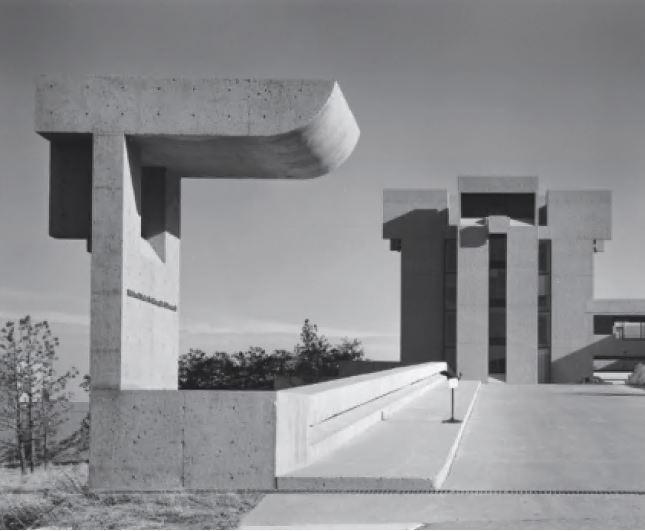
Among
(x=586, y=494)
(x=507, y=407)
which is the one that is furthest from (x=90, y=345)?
(x=507, y=407)

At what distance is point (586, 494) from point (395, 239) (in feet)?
200

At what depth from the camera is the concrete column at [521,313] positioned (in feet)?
208

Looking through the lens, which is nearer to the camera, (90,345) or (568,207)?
(90,345)

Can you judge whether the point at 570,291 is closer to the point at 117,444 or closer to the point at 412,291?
the point at 412,291

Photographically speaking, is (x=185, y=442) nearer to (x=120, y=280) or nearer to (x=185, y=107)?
(x=120, y=280)

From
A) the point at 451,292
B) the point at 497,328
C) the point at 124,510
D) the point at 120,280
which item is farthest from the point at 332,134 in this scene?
the point at 451,292

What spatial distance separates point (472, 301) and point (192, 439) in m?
54.9

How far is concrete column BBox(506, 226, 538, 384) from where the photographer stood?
63.4 metres

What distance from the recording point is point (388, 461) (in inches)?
412

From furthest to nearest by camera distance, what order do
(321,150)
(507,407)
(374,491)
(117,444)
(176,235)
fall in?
(507,407) → (176,235) → (321,150) → (117,444) → (374,491)

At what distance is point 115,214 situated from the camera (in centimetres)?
1045

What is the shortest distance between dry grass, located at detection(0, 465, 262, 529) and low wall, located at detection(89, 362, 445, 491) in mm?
223

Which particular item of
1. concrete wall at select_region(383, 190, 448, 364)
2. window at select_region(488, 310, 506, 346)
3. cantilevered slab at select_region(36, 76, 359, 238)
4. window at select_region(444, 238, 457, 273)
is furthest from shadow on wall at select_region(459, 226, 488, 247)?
cantilevered slab at select_region(36, 76, 359, 238)

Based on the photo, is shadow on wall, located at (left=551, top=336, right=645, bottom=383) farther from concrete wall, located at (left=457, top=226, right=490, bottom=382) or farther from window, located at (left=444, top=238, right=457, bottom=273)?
window, located at (left=444, top=238, right=457, bottom=273)
